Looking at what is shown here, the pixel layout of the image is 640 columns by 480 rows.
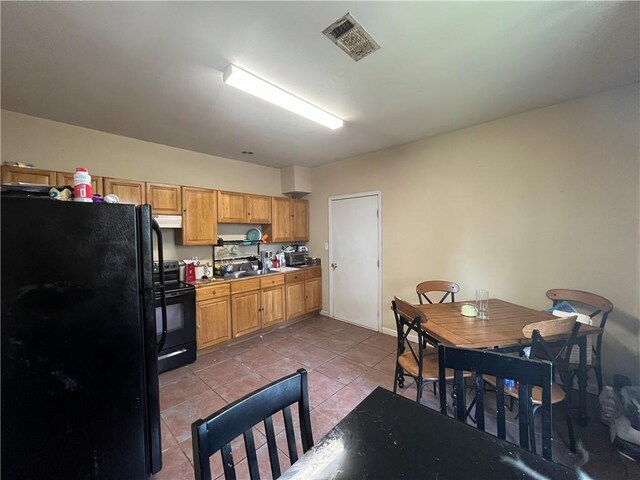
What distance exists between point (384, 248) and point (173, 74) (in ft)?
10.3

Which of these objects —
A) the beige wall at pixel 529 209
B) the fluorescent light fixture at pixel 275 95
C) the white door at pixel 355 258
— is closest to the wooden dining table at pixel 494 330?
the beige wall at pixel 529 209

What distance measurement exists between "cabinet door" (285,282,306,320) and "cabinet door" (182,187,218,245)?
142 cm

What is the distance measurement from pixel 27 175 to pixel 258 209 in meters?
2.46

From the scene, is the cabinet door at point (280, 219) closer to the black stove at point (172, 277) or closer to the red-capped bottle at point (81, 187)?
the black stove at point (172, 277)

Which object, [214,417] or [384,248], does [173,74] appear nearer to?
[214,417]

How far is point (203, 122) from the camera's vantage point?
2658mm

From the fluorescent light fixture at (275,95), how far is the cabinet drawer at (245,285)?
230 cm

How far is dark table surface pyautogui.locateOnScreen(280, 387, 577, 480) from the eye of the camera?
75 centimetres

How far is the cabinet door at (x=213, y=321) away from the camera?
302 centimetres

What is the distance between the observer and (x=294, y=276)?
413cm

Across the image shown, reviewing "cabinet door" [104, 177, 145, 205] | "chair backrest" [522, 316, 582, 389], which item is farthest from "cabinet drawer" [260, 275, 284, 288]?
"chair backrest" [522, 316, 582, 389]

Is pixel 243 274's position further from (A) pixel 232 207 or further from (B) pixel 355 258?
(B) pixel 355 258

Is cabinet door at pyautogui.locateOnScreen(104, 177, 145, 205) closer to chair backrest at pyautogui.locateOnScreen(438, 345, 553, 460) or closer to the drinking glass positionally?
chair backrest at pyautogui.locateOnScreen(438, 345, 553, 460)

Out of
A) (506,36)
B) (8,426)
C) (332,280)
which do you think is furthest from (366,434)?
(332,280)
